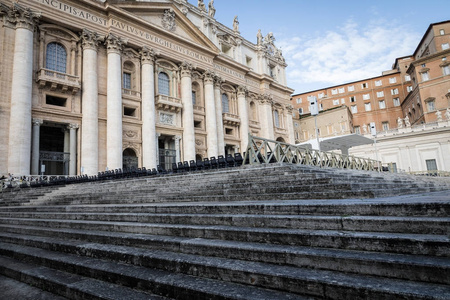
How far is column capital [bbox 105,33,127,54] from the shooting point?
771 inches

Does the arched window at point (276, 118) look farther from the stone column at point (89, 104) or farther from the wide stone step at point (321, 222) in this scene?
the wide stone step at point (321, 222)

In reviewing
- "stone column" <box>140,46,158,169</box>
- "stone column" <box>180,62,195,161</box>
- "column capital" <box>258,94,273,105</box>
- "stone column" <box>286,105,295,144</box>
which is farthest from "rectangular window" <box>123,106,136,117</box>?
"stone column" <box>286,105,295,144</box>

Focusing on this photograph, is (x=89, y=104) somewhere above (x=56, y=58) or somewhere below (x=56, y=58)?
below

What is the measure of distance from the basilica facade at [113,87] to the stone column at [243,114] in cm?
12

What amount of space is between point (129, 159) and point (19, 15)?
11335 millimetres

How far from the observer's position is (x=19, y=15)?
15.9 metres

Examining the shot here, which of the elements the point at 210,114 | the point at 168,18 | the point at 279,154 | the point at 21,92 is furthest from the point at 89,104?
the point at 279,154

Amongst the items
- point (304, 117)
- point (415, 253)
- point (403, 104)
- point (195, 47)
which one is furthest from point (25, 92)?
point (403, 104)

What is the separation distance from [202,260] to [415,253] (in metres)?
2.09

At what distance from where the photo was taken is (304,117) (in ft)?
156

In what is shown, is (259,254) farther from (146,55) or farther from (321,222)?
(146,55)

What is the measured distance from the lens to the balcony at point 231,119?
2795cm

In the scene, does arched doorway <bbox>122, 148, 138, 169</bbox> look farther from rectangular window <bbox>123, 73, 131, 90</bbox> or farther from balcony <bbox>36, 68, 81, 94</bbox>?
balcony <bbox>36, 68, 81, 94</bbox>

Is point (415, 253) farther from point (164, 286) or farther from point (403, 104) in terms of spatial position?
point (403, 104)
